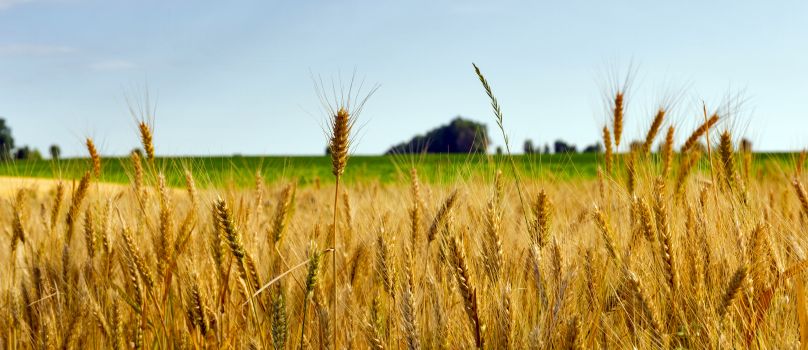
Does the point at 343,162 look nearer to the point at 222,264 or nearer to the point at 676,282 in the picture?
the point at 222,264

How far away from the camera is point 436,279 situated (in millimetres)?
2229

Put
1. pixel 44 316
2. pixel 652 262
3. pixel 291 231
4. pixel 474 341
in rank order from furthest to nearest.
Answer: pixel 291 231
pixel 652 262
pixel 44 316
pixel 474 341

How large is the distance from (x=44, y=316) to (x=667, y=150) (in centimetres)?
258

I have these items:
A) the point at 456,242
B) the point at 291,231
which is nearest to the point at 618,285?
the point at 456,242

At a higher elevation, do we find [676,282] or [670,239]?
[670,239]

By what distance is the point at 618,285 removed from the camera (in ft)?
7.18

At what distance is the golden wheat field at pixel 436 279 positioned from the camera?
1.59 metres

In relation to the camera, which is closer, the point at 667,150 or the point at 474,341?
the point at 474,341

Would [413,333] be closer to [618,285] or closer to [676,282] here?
[676,282]

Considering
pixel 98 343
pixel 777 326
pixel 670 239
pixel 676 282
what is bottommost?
pixel 98 343

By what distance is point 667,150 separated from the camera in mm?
A: 3127

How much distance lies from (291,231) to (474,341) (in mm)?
1688

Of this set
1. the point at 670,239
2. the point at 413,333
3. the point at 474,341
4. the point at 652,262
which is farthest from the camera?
the point at 652,262

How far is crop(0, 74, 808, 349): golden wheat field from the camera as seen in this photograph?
1.59 metres
